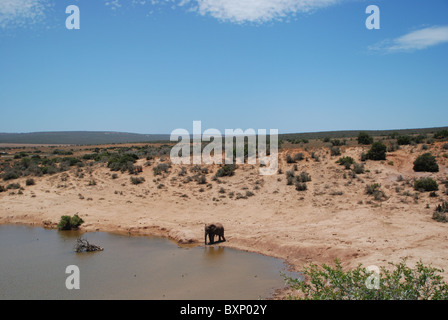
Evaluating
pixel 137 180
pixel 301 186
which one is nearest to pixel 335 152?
pixel 301 186

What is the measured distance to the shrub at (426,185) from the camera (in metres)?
18.5

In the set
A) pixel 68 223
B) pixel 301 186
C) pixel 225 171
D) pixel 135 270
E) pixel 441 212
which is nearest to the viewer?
pixel 135 270

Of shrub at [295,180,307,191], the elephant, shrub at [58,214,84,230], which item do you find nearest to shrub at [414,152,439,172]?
shrub at [295,180,307,191]

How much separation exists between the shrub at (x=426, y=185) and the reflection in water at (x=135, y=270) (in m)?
11.1

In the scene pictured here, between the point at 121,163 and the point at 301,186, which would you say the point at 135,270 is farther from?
the point at 121,163

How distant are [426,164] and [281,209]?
10712mm

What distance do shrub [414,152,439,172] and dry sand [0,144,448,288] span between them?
54 cm

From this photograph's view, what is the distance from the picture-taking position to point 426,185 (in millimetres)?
18594

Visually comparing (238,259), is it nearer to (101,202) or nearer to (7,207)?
(101,202)

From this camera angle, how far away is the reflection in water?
9695mm

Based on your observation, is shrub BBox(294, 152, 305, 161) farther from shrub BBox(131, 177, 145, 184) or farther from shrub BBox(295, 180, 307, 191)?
shrub BBox(131, 177, 145, 184)
